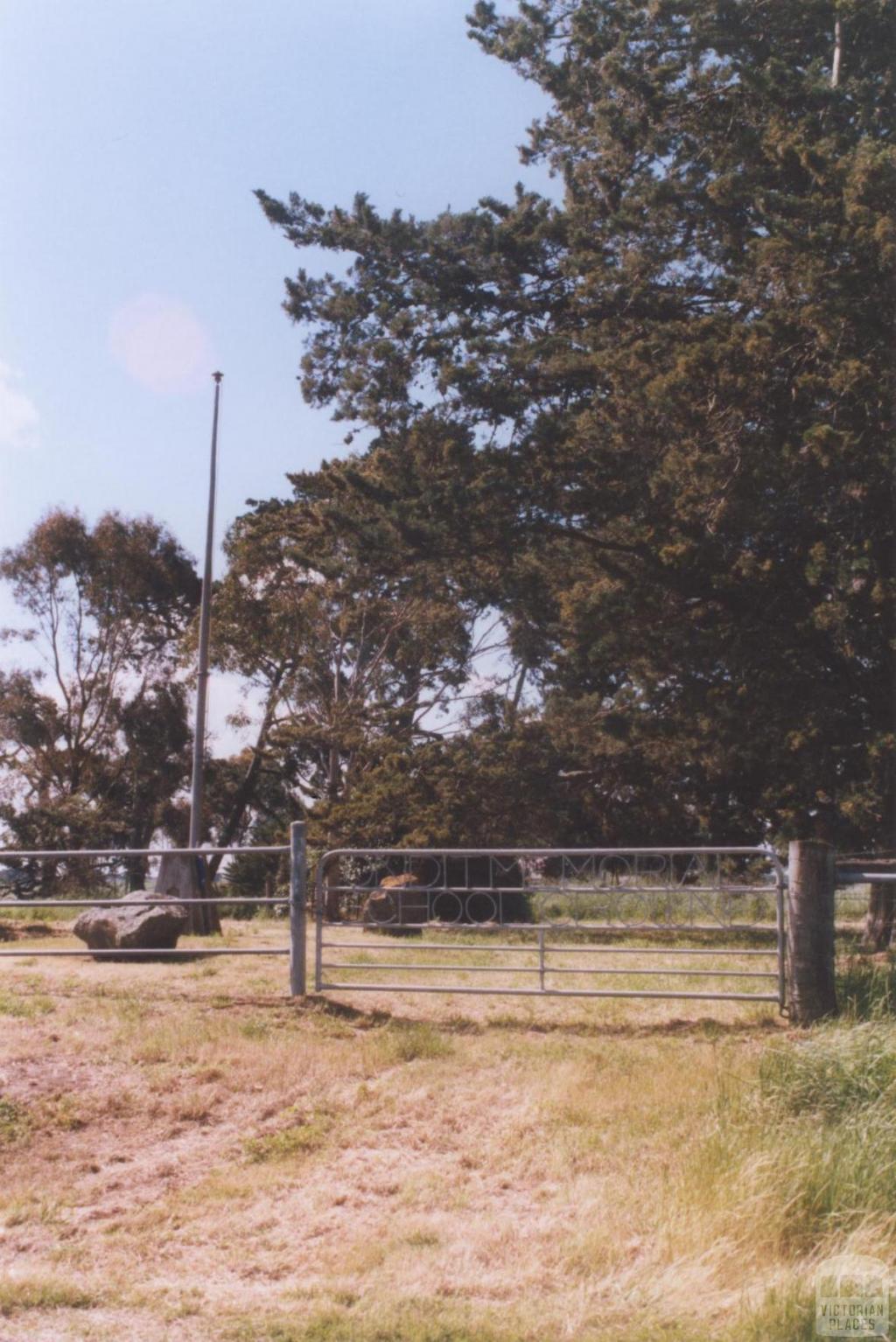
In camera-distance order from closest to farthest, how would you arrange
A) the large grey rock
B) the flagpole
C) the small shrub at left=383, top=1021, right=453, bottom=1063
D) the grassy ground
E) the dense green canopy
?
the grassy ground
the small shrub at left=383, top=1021, right=453, bottom=1063
the large grey rock
the dense green canopy
the flagpole

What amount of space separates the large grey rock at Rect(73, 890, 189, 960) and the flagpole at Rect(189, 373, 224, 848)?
832cm

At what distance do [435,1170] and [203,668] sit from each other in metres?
17.0

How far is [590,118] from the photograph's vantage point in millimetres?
21281

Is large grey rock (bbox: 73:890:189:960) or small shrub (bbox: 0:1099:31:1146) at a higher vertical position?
large grey rock (bbox: 73:890:189:960)

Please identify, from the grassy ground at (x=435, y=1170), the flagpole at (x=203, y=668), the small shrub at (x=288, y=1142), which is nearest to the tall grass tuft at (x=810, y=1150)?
the grassy ground at (x=435, y=1170)

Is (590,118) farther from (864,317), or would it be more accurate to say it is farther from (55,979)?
(55,979)

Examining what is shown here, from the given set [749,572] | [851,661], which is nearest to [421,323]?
[749,572]

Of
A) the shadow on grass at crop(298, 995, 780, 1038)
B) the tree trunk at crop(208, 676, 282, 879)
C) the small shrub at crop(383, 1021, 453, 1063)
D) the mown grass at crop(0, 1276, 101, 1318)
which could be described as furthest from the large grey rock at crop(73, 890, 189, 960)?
the tree trunk at crop(208, 676, 282, 879)

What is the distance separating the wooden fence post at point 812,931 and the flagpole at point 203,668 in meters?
14.5

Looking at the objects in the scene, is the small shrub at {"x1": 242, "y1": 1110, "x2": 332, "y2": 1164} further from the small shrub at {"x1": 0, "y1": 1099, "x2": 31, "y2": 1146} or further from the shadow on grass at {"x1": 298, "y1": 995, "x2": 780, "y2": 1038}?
the shadow on grass at {"x1": 298, "y1": 995, "x2": 780, "y2": 1038}

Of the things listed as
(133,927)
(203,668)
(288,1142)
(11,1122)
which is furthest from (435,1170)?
(203,668)

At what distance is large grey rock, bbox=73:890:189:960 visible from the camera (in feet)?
42.7

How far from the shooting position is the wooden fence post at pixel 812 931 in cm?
903

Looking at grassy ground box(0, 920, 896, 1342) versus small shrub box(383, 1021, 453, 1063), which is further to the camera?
small shrub box(383, 1021, 453, 1063)
